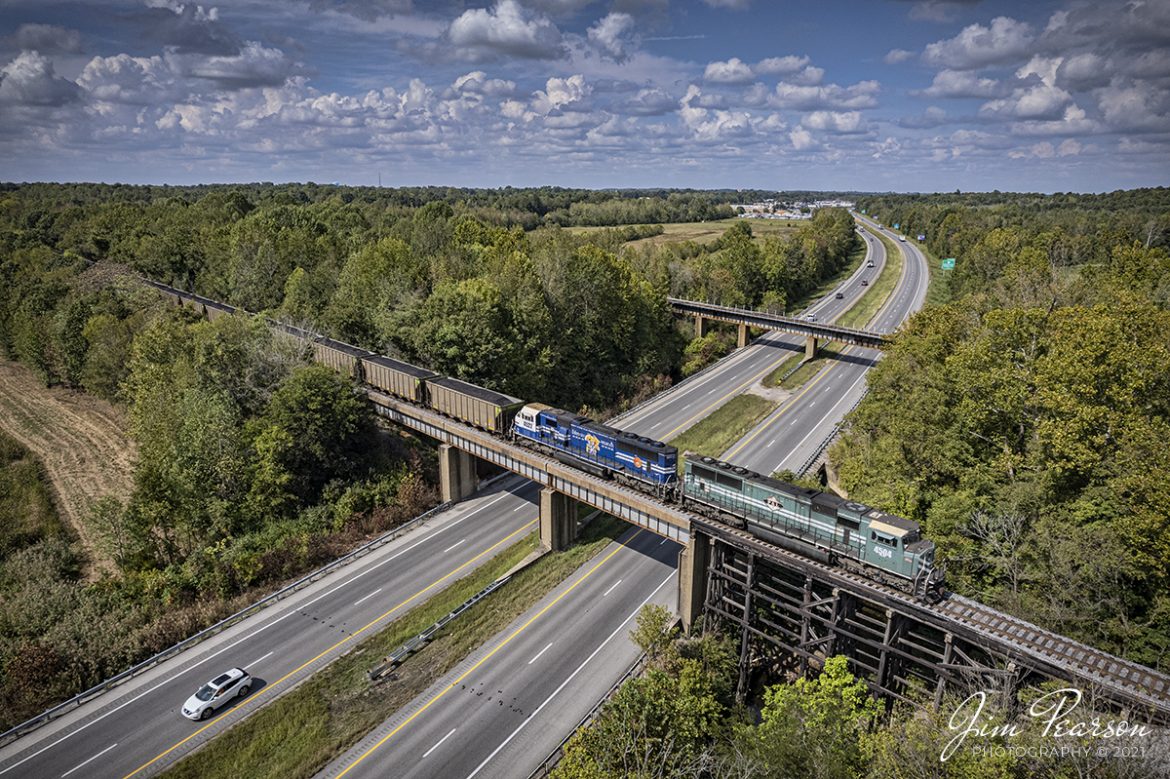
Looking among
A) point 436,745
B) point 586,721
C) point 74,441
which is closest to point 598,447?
point 586,721

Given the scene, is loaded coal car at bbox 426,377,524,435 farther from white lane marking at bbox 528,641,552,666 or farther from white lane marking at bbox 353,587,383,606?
white lane marking at bbox 528,641,552,666

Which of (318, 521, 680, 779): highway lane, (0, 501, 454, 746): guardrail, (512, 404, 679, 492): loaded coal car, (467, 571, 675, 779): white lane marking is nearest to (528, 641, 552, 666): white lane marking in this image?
(318, 521, 680, 779): highway lane

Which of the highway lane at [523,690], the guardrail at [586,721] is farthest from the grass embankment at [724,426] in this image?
the guardrail at [586,721]

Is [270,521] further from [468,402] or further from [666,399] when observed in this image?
[666,399]

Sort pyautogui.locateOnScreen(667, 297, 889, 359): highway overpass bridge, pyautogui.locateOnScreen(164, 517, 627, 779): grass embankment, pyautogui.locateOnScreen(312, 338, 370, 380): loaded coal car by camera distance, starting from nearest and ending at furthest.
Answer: pyautogui.locateOnScreen(164, 517, 627, 779): grass embankment < pyautogui.locateOnScreen(312, 338, 370, 380): loaded coal car < pyautogui.locateOnScreen(667, 297, 889, 359): highway overpass bridge

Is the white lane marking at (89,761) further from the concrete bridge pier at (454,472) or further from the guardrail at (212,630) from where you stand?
the concrete bridge pier at (454,472)

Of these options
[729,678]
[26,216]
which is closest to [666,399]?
[729,678]

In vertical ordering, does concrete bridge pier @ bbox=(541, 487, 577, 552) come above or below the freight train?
below
